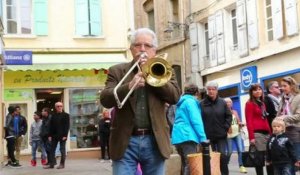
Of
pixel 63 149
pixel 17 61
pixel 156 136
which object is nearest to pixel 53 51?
pixel 17 61

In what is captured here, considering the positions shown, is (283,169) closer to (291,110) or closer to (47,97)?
(291,110)

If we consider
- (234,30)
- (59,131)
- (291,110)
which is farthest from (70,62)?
(291,110)

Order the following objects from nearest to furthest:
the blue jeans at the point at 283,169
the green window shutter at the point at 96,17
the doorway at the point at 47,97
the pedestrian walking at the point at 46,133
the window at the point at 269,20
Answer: the blue jeans at the point at 283,169 → the pedestrian walking at the point at 46,133 → the window at the point at 269,20 → the doorway at the point at 47,97 → the green window shutter at the point at 96,17

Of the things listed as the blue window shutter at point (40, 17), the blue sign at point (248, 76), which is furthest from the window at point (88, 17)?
the blue sign at point (248, 76)

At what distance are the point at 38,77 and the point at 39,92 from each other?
1.89 feet

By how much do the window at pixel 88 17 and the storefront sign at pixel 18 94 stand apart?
10.7ft

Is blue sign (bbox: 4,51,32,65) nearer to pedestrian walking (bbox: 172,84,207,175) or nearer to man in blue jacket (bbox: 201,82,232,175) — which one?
man in blue jacket (bbox: 201,82,232,175)

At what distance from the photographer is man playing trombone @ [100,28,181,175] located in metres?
4.53

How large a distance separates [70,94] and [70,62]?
1.24 m

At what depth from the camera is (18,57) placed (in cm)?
2033

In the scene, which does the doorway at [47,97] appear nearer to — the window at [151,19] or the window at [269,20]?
the window at [269,20]

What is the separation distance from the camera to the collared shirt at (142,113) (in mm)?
4555

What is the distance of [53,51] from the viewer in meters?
23.2

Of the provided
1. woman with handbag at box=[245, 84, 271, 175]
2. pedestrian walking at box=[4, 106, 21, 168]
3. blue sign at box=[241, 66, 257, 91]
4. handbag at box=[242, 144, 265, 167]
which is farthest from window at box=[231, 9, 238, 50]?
handbag at box=[242, 144, 265, 167]
